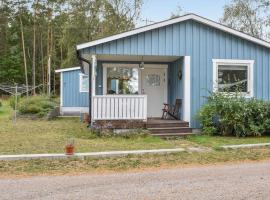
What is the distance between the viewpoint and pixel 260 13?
27.8 m

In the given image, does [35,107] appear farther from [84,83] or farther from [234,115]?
[234,115]

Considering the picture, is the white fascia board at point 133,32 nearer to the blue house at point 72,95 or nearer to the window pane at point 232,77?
the window pane at point 232,77

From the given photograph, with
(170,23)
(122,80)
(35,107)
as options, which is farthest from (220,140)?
(35,107)

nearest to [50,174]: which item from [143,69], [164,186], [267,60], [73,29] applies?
[164,186]

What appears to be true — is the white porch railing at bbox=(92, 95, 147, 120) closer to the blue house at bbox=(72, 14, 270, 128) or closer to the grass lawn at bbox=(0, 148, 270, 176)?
the blue house at bbox=(72, 14, 270, 128)

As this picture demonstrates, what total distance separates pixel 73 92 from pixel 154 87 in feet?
25.2

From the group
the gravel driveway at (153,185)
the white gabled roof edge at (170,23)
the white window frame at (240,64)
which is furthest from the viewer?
the white window frame at (240,64)

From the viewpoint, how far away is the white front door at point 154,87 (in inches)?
522

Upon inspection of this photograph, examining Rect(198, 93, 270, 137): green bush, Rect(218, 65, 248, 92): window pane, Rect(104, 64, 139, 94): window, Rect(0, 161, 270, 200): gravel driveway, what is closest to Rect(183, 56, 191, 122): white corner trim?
Rect(198, 93, 270, 137): green bush

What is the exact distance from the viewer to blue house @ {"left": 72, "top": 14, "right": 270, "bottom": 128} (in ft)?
35.5

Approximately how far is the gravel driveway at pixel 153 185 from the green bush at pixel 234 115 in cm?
427

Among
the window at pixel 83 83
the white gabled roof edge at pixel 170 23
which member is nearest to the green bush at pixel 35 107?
the window at pixel 83 83

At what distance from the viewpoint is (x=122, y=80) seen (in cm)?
1309

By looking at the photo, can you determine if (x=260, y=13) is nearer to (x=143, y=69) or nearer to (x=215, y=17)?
(x=215, y=17)
